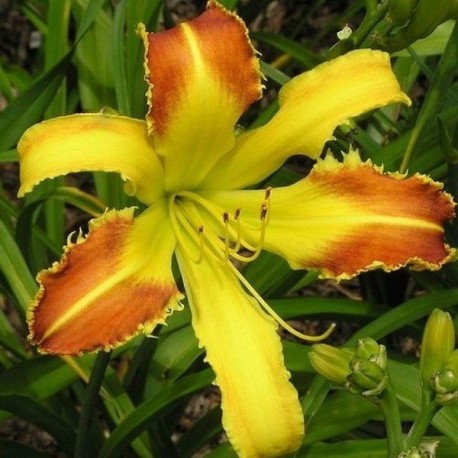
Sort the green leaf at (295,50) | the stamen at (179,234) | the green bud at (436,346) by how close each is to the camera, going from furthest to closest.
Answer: the green leaf at (295,50) < the stamen at (179,234) < the green bud at (436,346)

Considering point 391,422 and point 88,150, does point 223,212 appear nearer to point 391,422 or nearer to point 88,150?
point 88,150

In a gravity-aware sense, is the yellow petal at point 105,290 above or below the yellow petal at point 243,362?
above

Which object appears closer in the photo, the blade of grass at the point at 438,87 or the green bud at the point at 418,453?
the green bud at the point at 418,453

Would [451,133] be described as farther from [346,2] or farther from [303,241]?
[346,2]

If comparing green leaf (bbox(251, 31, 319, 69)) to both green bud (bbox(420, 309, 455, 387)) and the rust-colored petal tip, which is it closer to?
the rust-colored petal tip

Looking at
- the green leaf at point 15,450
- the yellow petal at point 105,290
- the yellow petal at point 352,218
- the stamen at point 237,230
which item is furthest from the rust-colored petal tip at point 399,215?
the green leaf at point 15,450

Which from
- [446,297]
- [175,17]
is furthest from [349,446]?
[175,17]

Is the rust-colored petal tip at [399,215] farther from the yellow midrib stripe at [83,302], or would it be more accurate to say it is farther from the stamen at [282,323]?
the yellow midrib stripe at [83,302]
